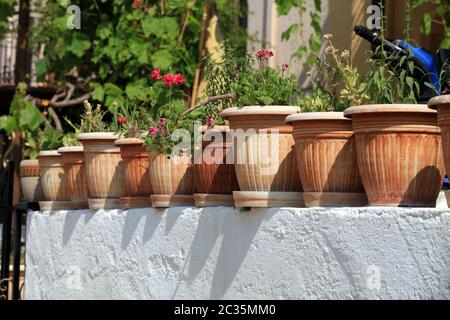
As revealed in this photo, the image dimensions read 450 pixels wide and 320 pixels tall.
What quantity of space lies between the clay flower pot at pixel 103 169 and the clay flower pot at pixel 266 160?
68.3 inches

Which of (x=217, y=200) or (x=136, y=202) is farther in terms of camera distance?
(x=136, y=202)

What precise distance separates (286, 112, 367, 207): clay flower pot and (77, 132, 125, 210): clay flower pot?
2224 millimetres

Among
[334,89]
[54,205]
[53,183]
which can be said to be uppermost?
[334,89]

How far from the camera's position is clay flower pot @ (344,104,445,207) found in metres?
4.63

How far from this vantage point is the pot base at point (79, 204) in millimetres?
7630

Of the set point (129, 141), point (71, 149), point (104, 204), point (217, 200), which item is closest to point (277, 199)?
point (217, 200)

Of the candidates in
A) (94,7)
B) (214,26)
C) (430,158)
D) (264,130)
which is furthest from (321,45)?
(430,158)

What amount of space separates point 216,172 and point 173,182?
0.44 meters

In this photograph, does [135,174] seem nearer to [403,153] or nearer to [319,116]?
[319,116]

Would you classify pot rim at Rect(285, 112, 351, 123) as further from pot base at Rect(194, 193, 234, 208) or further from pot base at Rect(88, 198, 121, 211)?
pot base at Rect(88, 198, 121, 211)

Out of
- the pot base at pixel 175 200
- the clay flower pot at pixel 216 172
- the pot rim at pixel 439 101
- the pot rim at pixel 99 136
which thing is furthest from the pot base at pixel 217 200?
the pot rim at pixel 439 101

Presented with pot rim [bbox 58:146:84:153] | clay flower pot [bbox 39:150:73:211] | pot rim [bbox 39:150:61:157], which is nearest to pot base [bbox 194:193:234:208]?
pot rim [bbox 58:146:84:153]

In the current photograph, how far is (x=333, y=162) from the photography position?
A: 498 centimetres
